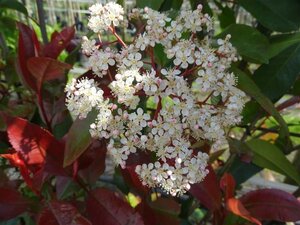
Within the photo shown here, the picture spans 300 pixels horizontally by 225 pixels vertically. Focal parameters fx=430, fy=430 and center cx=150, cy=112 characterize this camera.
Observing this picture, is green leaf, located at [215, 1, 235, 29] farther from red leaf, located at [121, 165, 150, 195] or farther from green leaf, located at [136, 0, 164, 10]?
red leaf, located at [121, 165, 150, 195]

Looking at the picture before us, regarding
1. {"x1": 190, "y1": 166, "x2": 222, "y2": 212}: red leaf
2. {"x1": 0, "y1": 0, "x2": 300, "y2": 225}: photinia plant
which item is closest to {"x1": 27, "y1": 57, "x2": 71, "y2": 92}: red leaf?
{"x1": 0, "y1": 0, "x2": 300, "y2": 225}: photinia plant

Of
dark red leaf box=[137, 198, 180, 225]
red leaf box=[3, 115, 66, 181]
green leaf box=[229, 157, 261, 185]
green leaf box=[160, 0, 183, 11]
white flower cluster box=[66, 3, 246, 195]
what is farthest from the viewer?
green leaf box=[229, 157, 261, 185]

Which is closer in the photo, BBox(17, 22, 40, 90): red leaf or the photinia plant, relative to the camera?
the photinia plant

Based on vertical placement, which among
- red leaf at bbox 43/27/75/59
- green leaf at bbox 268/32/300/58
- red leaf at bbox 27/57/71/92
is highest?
green leaf at bbox 268/32/300/58

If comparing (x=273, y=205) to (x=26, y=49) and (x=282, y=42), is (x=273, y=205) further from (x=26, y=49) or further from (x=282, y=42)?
(x=26, y=49)

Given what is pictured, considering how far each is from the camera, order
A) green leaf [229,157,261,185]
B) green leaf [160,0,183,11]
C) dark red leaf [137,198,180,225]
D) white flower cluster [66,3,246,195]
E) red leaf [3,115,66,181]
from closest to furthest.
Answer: white flower cluster [66,3,246,195] → red leaf [3,115,66,181] → dark red leaf [137,198,180,225] → green leaf [160,0,183,11] → green leaf [229,157,261,185]

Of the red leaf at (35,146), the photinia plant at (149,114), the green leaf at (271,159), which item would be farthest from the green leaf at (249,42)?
the red leaf at (35,146)

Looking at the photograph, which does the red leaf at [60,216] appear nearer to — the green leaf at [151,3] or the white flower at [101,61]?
the white flower at [101,61]

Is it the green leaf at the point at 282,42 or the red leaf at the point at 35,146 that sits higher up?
the green leaf at the point at 282,42

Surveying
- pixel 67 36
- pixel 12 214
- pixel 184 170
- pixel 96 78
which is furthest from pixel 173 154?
pixel 67 36
